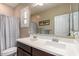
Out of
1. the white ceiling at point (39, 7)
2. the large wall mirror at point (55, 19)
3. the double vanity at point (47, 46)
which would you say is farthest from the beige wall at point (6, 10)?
the double vanity at point (47, 46)

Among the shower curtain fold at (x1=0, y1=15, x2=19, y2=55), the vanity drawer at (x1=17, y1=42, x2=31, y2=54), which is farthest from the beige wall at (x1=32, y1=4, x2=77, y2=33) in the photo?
the vanity drawer at (x1=17, y1=42, x2=31, y2=54)

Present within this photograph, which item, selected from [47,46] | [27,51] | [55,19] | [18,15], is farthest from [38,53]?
[18,15]

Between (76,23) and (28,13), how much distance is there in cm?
88

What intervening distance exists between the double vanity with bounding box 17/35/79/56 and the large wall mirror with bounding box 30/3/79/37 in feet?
0.39

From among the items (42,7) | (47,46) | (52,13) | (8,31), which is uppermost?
(42,7)

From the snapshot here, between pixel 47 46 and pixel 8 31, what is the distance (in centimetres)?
73

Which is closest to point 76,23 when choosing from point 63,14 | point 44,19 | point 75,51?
point 63,14

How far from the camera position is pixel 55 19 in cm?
148

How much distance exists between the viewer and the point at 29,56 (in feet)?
4.54

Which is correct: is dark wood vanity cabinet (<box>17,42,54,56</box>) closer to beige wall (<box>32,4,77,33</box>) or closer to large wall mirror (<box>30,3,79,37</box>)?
large wall mirror (<box>30,3,79,37</box>)

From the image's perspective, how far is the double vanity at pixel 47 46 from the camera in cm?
113

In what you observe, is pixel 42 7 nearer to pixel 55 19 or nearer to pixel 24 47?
pixel 55 19

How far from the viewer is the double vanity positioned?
113cm

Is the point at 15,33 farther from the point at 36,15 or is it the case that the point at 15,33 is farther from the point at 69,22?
the point at 69,22
